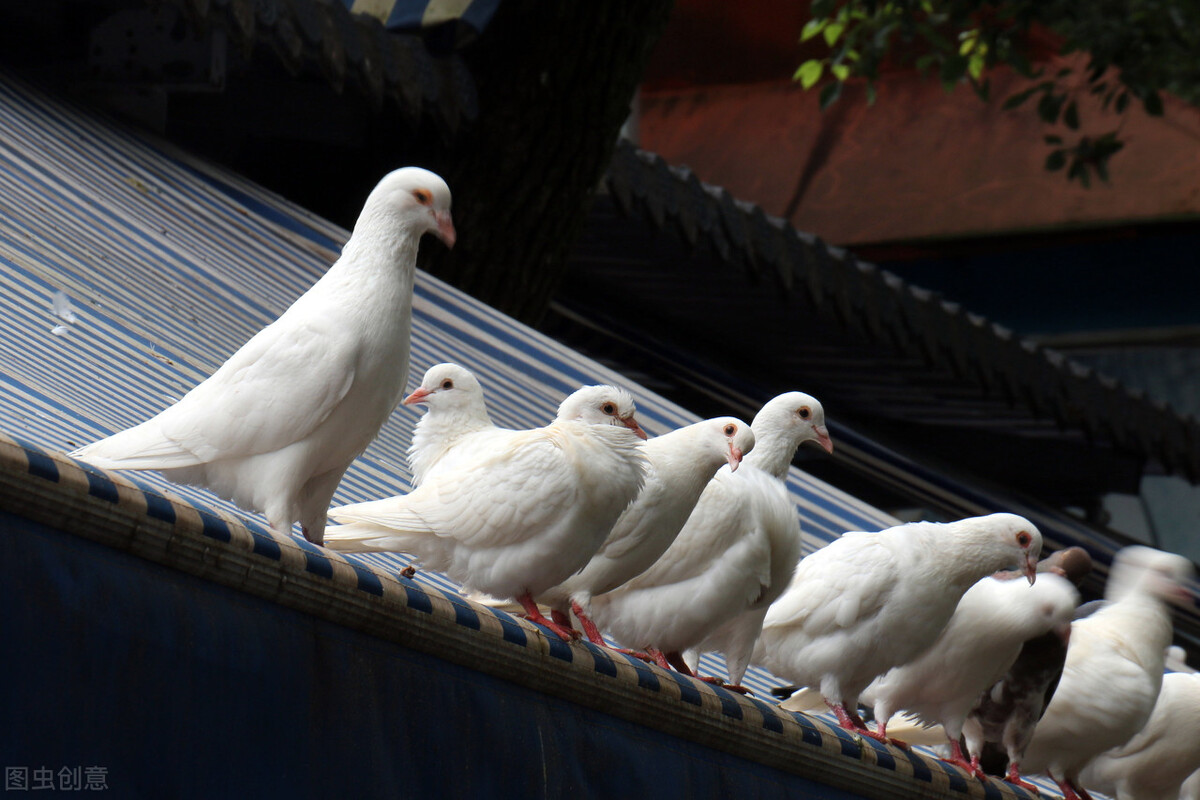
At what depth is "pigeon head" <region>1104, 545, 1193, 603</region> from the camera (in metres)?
5.25

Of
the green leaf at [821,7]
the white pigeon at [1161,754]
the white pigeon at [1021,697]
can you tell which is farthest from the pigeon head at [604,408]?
the green leaf at [821,7]

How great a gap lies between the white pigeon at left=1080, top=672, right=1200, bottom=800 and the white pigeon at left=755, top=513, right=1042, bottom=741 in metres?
1.03

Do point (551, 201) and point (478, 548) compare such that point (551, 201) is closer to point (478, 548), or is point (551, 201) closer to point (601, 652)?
point (478, 548)

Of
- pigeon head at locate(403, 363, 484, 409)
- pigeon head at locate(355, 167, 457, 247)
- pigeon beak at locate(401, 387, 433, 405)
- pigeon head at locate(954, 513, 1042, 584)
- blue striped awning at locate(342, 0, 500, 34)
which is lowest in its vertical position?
pigeon beak at locate(401, 387, 433, 405)

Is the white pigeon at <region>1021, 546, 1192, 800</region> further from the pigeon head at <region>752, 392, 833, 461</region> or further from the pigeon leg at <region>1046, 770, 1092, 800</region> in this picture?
the pigeon head at <region>752, 392, 833, 461</region>

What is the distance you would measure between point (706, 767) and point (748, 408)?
443 cm

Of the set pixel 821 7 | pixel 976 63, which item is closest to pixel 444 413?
pixel 821 7

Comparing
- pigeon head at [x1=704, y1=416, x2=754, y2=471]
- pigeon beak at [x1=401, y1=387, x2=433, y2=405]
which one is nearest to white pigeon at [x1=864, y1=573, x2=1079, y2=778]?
pigeon head at [x1=704, y1=416, x2=754, y2=471]

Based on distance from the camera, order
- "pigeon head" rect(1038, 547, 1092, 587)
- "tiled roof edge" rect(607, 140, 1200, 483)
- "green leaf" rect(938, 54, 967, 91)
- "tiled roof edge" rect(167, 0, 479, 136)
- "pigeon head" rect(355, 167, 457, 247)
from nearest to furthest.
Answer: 1. "pigeon head" rect(355, 167, 457, 247)
2. "pigeon head" rect(1038, 547, 1092, 587)
3. "tiled roof edge" rect(167, 0, 479, 136)
4. "tiled roof edge" rect(607, 140, 1200, 483)
5. "green leaf" rect(938, 54, 967, 91)

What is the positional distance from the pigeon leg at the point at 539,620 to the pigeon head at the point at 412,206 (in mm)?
737

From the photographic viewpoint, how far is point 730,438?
3.86m

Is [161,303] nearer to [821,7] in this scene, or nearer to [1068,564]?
[1068,564]

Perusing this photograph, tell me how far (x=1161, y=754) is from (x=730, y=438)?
2049 mm

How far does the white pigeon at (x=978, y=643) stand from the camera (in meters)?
4.45
